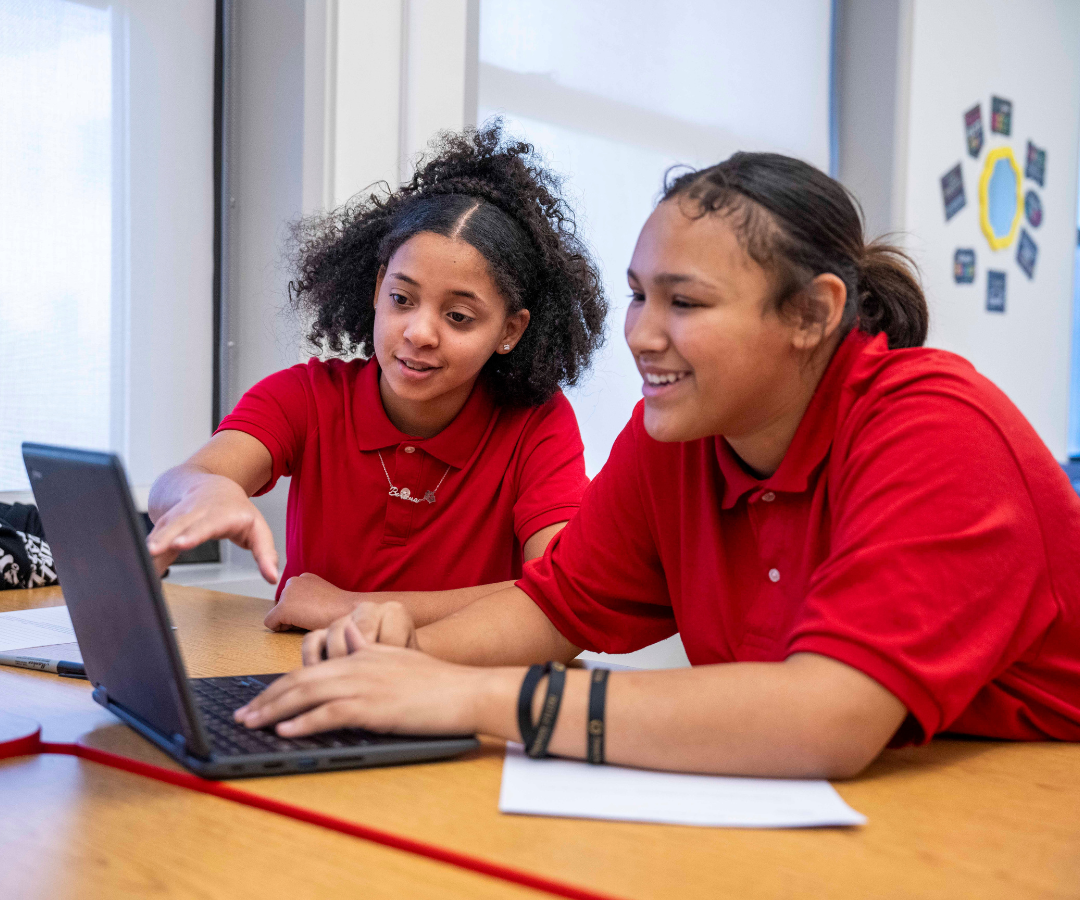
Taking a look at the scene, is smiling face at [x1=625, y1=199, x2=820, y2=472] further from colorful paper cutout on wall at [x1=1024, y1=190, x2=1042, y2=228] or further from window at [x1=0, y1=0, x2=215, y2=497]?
colorful paper cutout on wall at [x1=1024, y1=190, x2=1042, y2=228]

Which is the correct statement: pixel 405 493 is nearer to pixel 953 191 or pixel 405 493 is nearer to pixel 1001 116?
pixel 953 191

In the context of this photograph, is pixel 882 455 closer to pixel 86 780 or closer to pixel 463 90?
pixel 86 780

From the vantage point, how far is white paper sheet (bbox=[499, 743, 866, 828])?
0.67 meters

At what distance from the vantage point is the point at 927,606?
2.50ft

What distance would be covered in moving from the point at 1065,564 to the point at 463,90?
5.46ft

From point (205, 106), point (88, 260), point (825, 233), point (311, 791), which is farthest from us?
point (205, 106)

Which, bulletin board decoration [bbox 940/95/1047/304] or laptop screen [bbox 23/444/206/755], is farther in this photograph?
bulletin board decoration [bbox 940/95/1047/304]

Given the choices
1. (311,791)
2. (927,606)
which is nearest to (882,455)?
(927,606)

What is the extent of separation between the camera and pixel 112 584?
29.9 inches

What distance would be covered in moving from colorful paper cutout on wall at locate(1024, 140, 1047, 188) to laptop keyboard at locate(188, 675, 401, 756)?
3.70 m

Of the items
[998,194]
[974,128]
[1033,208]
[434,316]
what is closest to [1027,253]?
[1033,208]

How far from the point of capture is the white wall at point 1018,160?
3.34m

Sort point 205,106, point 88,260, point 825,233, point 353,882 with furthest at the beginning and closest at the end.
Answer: point 205,106, point 88,260, point 825,233, point 353,882

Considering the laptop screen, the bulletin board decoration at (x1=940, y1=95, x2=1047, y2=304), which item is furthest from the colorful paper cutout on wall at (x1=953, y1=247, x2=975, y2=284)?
the laptop screen
